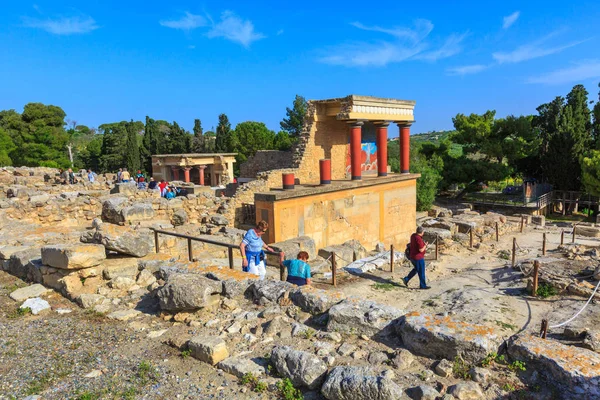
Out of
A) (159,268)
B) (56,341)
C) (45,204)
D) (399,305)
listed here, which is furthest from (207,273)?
(45,204)

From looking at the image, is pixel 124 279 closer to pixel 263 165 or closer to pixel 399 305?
pixel 399 305

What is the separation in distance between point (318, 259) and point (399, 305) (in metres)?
3.28

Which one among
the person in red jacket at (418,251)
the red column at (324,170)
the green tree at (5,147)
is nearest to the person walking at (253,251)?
the person in red jacket at (418,251)

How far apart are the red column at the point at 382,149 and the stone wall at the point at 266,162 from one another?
678cm

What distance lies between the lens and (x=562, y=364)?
11.4ft

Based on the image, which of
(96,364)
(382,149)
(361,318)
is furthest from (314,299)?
(382,149)

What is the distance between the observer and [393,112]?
17000 millimetres

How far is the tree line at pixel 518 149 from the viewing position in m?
30.8

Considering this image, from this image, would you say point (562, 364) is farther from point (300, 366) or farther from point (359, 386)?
point (300, 366)

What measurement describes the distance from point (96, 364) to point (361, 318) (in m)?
2.88

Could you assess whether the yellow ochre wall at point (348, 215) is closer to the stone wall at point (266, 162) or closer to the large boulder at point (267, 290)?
the large boulder at point (267, 290)

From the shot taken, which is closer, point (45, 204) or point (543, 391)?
point (543, 391)

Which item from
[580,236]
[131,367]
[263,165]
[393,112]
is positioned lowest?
[580,236]

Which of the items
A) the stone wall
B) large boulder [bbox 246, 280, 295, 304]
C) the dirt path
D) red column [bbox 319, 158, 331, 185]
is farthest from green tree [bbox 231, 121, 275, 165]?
large boulder [bbox 246, 280, 295, 304]
